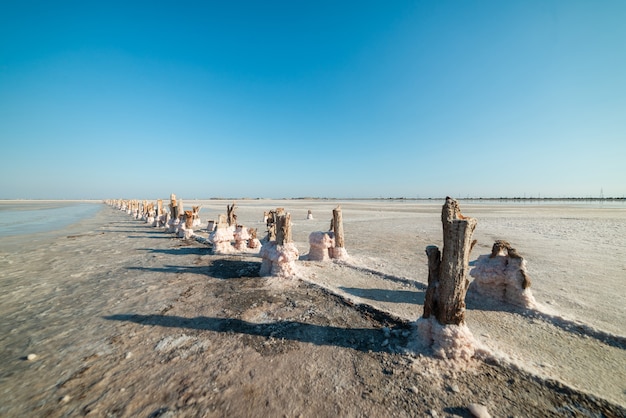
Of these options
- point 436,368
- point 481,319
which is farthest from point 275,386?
point 481,319

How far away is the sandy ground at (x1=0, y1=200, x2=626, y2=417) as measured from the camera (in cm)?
321

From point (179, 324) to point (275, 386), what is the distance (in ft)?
9.51

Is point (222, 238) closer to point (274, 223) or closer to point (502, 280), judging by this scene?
point (274, 223)

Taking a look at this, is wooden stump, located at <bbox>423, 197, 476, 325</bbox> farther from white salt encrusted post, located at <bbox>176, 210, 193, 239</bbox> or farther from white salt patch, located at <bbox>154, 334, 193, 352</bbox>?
white salt encrusted post, located at <bbox>176, 210, 193, 239</bbox>

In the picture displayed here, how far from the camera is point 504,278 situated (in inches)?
239

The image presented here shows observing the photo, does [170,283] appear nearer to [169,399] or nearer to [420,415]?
[169,399]

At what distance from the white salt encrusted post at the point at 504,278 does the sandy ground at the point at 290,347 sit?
0.30 m

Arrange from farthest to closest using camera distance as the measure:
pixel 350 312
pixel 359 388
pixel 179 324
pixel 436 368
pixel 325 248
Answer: pixel 325 248
pixel 350 312
pixel 179 324
pixel 436 368
pixel 359 388

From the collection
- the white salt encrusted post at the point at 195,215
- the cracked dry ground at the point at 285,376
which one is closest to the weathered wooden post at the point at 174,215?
the white salt encrusted post at the point at 195,215

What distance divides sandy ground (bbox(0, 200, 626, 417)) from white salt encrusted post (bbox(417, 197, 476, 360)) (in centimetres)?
28

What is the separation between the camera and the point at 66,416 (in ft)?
9.85

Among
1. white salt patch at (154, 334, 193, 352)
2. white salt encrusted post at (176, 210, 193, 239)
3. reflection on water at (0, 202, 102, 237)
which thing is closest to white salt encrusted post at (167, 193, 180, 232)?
white salt encrusted post at (176, 210, 193, 239)

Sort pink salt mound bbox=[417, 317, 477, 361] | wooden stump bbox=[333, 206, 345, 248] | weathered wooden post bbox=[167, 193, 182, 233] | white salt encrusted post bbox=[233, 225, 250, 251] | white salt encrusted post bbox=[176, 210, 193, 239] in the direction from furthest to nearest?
1. weathered wooden post bbox=[167, 193, 182, 233]
2. white salt encrusted post bbox=[176, 210, 193, 239]
3. white salt encrusted post bbox=[233, 225, 250, 251]
4. wooden stump bbox=[333, 206, 345, 248]
5. pink salt mound bbox=[417, 317, 477, 361]

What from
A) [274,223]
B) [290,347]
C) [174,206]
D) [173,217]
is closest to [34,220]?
[173,217]
